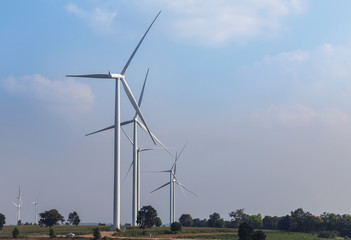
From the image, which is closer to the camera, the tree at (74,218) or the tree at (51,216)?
the tree at (51,216)

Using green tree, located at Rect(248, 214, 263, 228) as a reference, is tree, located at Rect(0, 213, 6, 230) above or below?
above

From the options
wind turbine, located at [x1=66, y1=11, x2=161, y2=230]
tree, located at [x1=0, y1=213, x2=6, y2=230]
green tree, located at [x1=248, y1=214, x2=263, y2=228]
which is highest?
wind turbine, located at [x1=66, y1=11, x2=161, y2=230]

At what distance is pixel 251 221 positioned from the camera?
19662 cm

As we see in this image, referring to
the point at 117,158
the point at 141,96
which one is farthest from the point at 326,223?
the point at 117,158

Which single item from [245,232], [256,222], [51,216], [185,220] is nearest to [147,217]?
[51,216]

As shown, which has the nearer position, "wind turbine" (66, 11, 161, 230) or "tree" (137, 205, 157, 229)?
"wind turbine" (66, 11, 161, 230)

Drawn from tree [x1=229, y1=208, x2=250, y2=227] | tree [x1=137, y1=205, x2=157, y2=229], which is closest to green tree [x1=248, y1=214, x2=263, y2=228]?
tree [x1=229, y1=208, x2=250, y2=227]

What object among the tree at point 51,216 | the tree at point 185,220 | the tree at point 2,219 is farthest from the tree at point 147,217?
the tree at point 185,220

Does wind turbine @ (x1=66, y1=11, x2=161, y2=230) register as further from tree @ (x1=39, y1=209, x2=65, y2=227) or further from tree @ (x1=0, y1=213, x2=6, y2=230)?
tree @ (x1=0, y1=213, x2=6, y2=230)

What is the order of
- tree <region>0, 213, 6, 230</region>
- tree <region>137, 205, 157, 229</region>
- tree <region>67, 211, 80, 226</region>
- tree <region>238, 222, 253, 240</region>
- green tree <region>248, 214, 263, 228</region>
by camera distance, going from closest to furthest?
tree <region>238, 222, 253, 240</region> → tree <region>137, 205, 157, 229</region> → tree <region>0, 213, 6, 230</region> → tree <region>67, 211, 80, 226</region> → green tree <region>248, 214, 263, 228</region>

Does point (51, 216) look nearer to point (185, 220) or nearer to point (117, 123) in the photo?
point (117, 123)

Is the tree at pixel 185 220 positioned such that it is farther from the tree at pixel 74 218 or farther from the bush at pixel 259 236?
the bush at pixel 259 236

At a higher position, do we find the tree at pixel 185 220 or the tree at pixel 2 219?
the tree at pixel 2 219

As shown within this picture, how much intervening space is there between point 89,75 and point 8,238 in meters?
41.3
